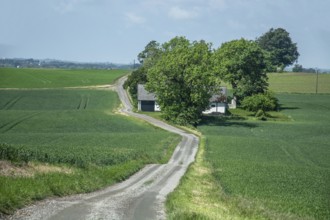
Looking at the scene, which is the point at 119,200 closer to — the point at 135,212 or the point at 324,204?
the point at 135,212

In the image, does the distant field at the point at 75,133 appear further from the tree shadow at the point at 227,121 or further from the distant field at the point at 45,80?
the distant field at the point at 45,80

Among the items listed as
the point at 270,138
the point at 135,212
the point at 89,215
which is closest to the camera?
the point at 89,215

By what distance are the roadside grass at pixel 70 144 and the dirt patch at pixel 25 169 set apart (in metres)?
0.48

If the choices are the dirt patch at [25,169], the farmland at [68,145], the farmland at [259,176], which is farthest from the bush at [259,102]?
the dirt patch at [25,169]

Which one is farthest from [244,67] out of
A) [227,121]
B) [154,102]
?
[227,121]

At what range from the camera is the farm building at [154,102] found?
318 feet

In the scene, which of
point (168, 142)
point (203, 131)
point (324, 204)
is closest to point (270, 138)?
point (203, 131)

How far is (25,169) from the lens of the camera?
28.8 metres

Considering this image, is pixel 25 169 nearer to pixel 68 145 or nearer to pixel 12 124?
pixel 68 145

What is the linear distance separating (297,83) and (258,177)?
12885cm

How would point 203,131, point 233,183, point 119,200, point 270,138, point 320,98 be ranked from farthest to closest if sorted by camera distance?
point 320,98 < point 203,131 < point 270,138 < point 233,183 < point 119,200

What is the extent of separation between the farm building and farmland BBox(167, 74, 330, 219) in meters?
20.9

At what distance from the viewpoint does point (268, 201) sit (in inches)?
976

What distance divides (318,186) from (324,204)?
5.87m
